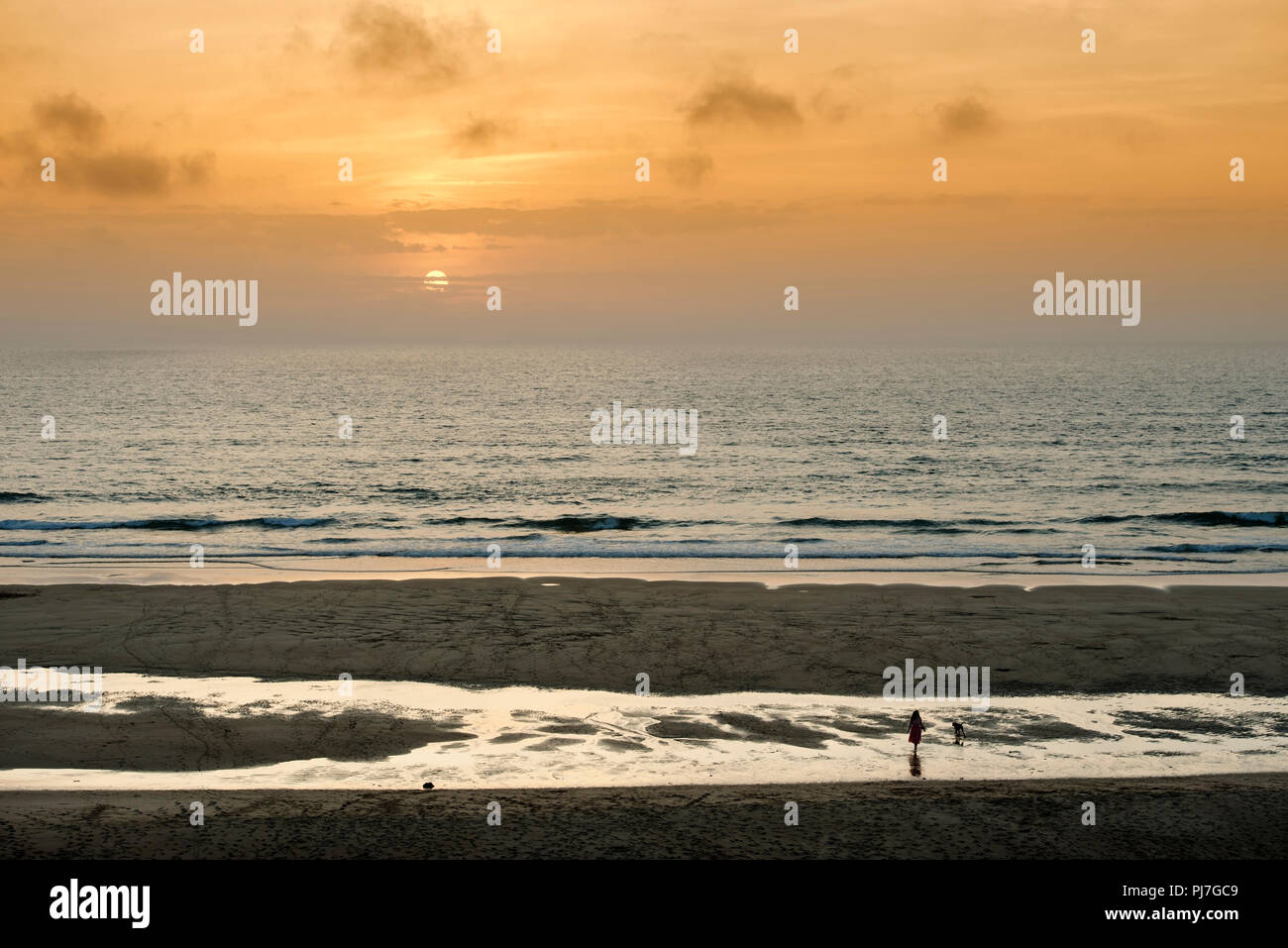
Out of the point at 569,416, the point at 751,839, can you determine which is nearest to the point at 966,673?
the point at 751,839

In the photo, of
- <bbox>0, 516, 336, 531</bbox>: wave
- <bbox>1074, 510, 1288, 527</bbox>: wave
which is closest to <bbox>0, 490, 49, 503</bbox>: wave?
<bbox>0, 516, 336, 531</bbox>: wave

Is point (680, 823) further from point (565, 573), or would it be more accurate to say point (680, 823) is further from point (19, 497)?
point (19, 497)

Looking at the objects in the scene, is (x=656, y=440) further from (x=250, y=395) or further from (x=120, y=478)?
(x=250, y=395)

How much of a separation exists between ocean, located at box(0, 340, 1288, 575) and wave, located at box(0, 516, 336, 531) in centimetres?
15

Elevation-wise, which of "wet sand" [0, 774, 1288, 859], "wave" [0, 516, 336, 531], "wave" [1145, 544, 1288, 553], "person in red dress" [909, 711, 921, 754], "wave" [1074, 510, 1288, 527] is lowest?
"wet sand" [0, 774, 1288, 859]

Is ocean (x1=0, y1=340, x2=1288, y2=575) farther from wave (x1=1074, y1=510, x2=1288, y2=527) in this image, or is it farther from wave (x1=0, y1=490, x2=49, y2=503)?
wave (x1=0, y1=490, x2=49, y2=503)

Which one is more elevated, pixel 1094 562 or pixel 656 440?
pixel 656 440

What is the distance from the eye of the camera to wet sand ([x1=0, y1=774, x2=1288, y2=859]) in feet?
39.3

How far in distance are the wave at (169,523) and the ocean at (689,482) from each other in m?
0.15

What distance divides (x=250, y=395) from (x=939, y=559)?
109 m

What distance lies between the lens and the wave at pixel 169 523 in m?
43.4

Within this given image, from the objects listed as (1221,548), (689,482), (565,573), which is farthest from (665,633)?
(689,482)

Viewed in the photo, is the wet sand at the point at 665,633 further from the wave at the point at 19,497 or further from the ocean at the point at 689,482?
the wave at the point at 19,497
